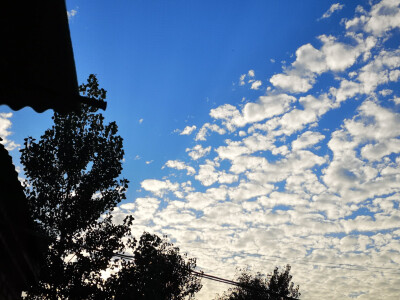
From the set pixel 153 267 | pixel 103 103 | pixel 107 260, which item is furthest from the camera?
pixel 153 267

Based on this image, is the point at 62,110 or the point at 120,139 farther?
the point at 120,139

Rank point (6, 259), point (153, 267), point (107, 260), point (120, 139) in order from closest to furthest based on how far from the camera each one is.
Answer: point (6, 259)
point (107, 260)
point (120, 139)
point (153, 267)

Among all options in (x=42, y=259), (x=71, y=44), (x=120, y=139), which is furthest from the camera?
(x=120, y=139)

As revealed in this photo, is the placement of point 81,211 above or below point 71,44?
above

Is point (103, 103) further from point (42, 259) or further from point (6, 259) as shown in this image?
point (42, 259)

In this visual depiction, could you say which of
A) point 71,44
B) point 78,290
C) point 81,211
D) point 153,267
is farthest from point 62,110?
point 153,267

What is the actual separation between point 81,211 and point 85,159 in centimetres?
319

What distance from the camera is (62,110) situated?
11.3 feet

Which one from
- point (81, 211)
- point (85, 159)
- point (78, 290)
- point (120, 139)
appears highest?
point (120, 139)

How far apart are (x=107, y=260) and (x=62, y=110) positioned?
15.1m

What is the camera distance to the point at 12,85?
3072mm

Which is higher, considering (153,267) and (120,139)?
(120,139)

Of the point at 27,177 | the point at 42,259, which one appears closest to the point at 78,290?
the point at 27,177

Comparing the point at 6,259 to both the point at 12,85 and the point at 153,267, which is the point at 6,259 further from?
the point at 153,267
